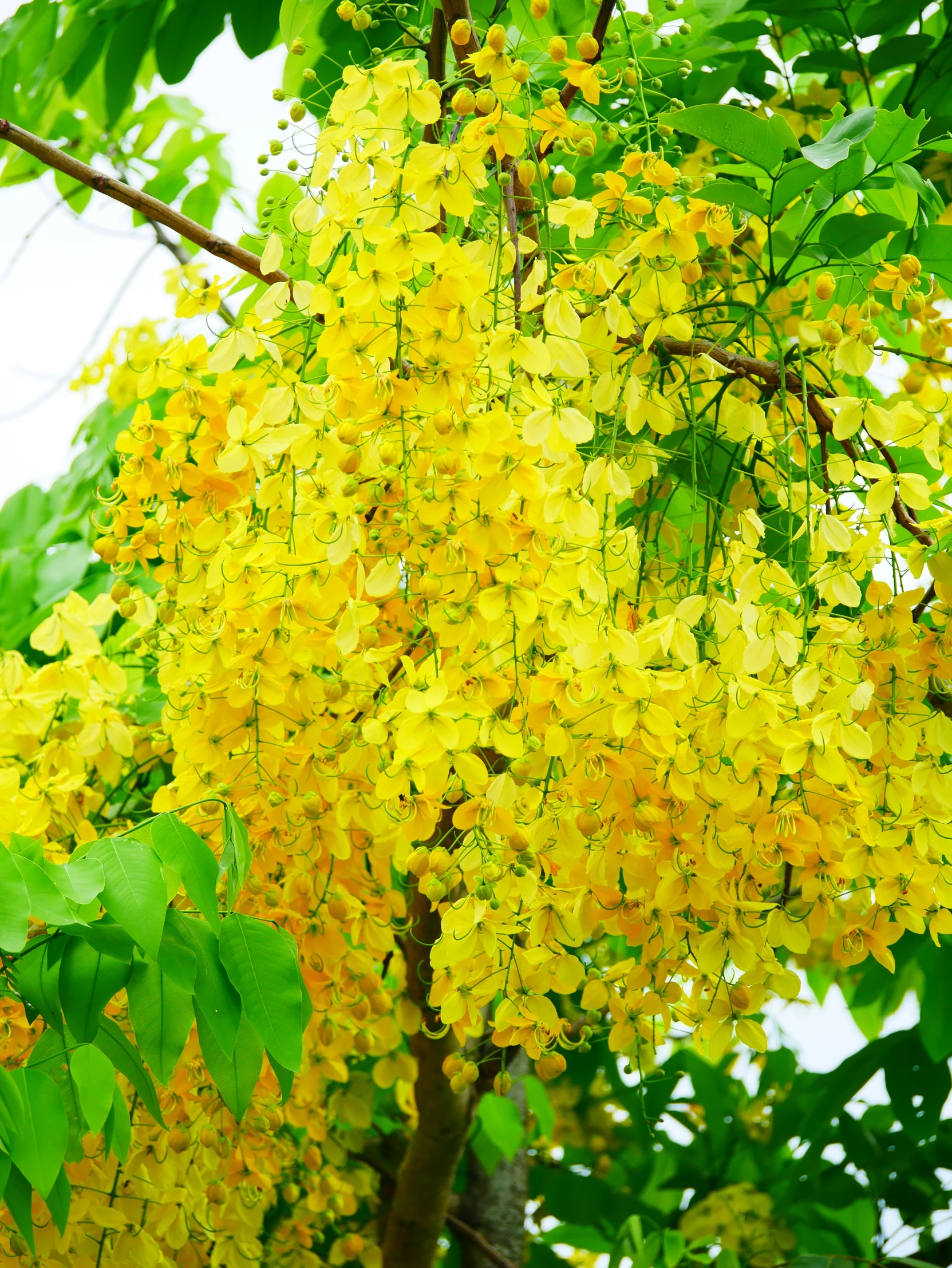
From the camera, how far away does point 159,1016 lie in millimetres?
721

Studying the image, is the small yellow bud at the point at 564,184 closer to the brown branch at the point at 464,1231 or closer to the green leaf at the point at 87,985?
the green leaf at the point at 87,985

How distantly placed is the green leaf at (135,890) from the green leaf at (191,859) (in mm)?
11

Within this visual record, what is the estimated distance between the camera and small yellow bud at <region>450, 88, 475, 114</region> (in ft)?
2.31

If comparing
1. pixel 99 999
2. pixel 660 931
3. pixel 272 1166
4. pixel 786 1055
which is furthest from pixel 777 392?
pixel 786 1055

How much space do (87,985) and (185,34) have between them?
3.46 feet

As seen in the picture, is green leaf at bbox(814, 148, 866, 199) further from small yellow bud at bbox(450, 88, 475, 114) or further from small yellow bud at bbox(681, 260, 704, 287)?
small yellow bud at bbox(450, 88, 475, 114)

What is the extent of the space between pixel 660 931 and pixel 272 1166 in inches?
19.5

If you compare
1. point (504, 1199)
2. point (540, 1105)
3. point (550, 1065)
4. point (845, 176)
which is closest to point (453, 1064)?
point (550, 1065)

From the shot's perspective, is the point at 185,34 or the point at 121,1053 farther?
the point at 185,34

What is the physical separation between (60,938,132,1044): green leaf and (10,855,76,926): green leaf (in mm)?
30

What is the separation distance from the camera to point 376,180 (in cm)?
71

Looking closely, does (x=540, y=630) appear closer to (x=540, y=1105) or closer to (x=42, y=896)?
(x=42, y=896)

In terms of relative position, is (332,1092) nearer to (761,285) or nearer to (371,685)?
(371,685)


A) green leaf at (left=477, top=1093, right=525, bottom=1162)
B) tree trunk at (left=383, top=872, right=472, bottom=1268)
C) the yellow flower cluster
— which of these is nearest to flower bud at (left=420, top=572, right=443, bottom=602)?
the yellow flower cluster
